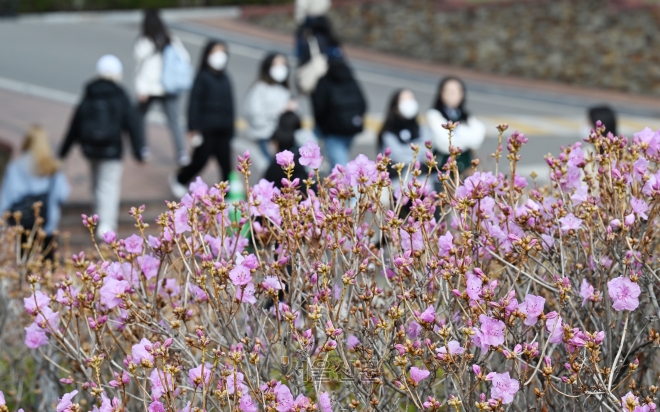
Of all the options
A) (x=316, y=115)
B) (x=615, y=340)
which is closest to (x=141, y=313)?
(x=615, y=340)

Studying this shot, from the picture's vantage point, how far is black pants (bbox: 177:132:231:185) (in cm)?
989

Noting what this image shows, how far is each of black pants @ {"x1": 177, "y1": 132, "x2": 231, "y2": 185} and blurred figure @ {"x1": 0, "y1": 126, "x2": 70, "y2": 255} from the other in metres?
1.92

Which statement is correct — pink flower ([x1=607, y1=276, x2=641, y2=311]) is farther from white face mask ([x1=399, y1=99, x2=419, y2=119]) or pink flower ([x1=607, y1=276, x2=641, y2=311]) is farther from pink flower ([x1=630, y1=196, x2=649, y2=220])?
white face mask ([x1=399, y1=99, x2=419, y2=119])

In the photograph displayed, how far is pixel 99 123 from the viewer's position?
891 cm

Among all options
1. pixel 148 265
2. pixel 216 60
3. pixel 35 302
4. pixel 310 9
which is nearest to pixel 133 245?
pixel 148 265

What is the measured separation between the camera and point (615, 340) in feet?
11.7

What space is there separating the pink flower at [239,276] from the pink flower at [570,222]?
1.06 meters

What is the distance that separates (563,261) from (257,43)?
1807cm

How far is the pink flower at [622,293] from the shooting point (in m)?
3.18

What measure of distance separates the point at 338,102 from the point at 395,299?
19.9 feet

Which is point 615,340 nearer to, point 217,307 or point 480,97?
point 217,307

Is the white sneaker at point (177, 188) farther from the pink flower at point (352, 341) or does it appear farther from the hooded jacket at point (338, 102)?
the pink flower at point (352, 341)

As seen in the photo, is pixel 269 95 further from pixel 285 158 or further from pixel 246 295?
pixel 246 295

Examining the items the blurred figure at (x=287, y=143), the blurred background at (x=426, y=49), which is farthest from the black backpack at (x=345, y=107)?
the blurred background at (x=426, y=49)
